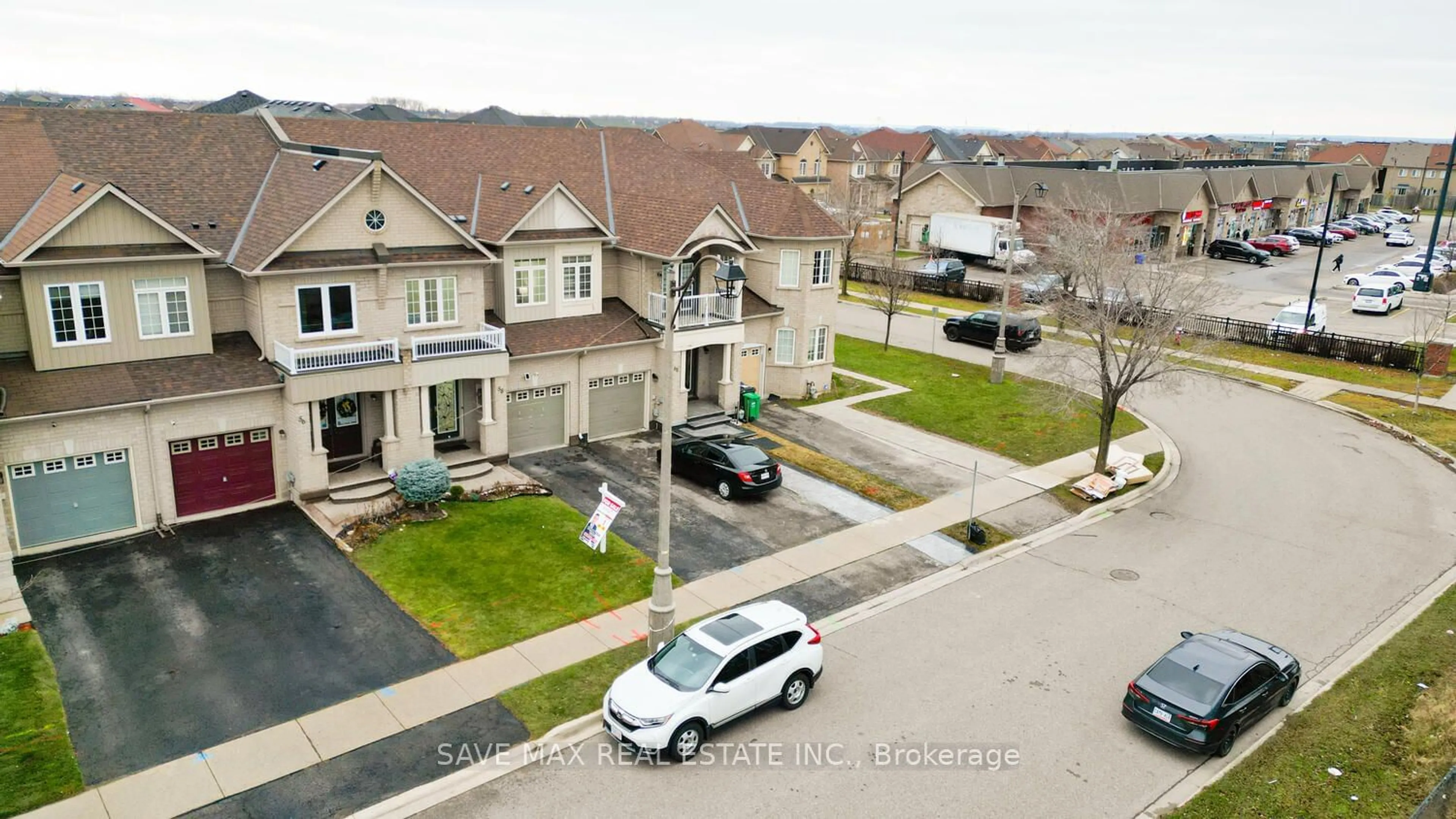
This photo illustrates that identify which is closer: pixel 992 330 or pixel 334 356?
pixel 334 356

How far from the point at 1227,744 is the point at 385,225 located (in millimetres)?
23024

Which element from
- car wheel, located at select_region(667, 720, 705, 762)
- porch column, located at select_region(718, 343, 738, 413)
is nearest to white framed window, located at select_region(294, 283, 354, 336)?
porch column, located at select_region(718, 343, 738, 413)

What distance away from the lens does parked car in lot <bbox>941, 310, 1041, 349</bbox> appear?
149 feet

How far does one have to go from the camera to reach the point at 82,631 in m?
18.9

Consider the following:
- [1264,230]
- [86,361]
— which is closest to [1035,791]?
[86,361]

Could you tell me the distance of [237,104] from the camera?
43844 millimetres

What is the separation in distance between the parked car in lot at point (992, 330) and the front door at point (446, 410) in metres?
26.0

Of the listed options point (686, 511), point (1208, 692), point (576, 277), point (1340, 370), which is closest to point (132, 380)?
point (576, 277)

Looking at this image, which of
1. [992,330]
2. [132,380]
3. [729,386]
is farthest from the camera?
[992,330]

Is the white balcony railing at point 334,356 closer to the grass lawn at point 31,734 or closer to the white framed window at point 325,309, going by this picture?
the white framed window at point 325,309

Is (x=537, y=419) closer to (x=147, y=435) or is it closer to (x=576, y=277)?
(x=576, y=277)

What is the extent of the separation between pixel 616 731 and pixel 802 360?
76.3 feet

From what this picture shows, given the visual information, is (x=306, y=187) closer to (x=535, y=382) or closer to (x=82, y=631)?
(x=535, y=382)

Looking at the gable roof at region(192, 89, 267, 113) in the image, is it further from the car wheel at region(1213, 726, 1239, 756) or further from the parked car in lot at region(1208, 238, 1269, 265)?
the parked car in lot at region(1208, 238, 1269, 265)
